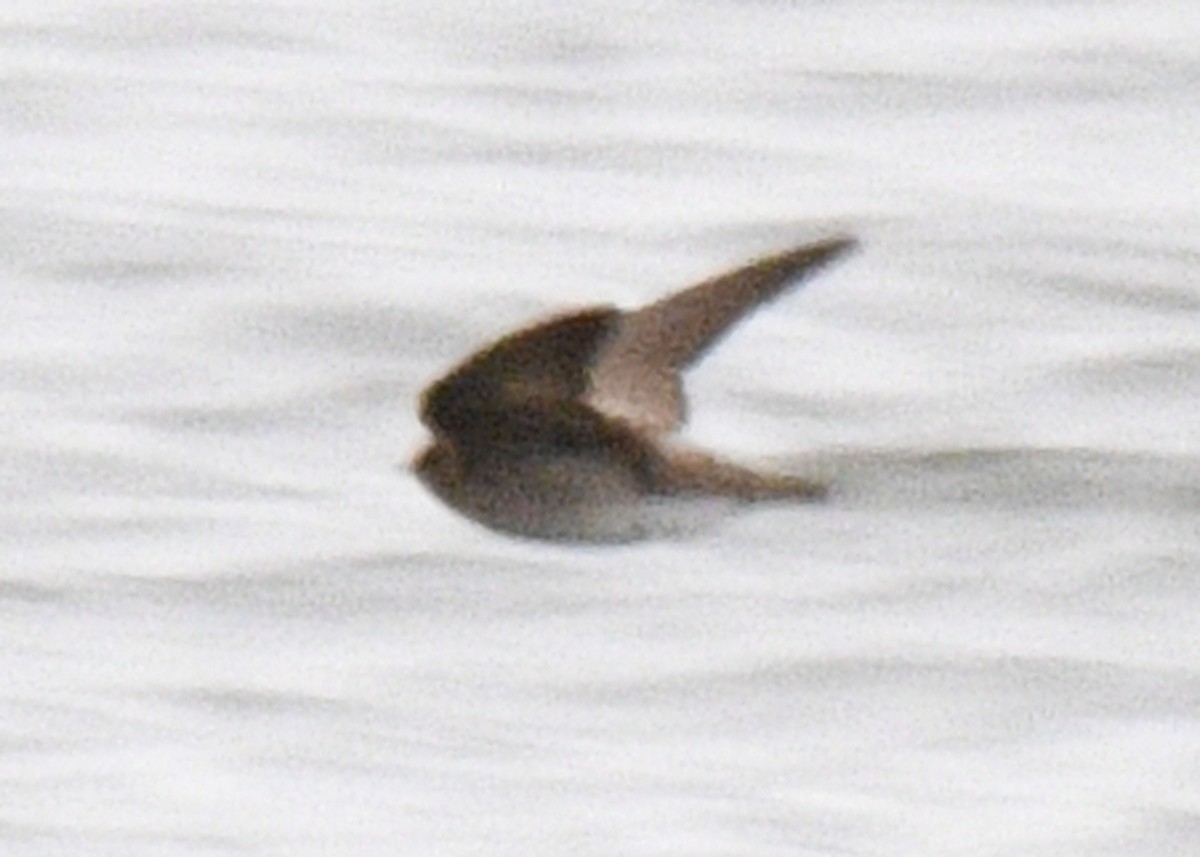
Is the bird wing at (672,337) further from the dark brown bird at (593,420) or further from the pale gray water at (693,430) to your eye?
the pale gray water at (693,430)

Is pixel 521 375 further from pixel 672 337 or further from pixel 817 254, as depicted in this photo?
pixel 672 337

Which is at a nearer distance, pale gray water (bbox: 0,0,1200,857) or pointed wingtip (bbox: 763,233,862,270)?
pointed wingtip (bbox: 763,233,862,270)

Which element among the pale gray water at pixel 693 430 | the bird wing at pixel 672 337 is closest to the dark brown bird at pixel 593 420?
the bird wing at pixel 672 337

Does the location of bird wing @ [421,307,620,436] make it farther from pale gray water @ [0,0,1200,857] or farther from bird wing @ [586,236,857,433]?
pale gray water @ [0,0,1200,857]

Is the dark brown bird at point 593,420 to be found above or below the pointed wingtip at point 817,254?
below

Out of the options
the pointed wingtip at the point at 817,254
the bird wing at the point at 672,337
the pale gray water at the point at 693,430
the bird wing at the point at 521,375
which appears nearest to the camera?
the bird wing at the point at 521,375

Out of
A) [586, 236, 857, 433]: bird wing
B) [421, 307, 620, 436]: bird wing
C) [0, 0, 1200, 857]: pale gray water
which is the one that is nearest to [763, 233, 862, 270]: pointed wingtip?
[586, 236, 857, 433]: bird wing
